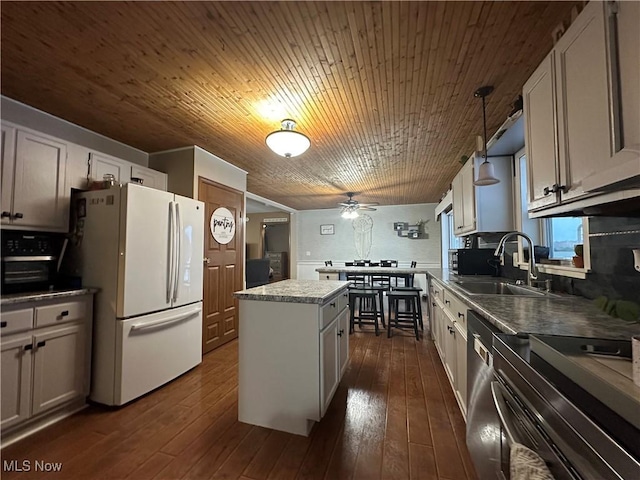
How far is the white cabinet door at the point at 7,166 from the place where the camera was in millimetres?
1909

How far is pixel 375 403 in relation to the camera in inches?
84.6

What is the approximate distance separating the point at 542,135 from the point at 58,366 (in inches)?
134

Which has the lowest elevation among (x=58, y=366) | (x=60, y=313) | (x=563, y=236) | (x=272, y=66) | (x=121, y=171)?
(x=58, y=366)

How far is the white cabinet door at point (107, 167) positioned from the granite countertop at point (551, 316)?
128 inches

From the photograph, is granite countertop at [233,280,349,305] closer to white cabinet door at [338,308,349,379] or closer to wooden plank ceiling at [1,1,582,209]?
white cabinet door at [338,308,349,379]

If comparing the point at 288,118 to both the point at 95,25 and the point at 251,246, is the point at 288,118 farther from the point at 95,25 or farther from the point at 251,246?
the point at 251,246

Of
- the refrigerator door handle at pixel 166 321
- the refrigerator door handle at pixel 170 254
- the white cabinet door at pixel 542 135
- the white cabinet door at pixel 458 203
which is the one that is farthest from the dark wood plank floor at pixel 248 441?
the white cabinet door at pixel 458 203

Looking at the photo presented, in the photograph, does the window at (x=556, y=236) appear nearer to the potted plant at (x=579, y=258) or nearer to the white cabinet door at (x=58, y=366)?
the potted plant at (x=579, y=258)

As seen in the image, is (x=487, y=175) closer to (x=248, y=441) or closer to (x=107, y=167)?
(x=248, y=441)

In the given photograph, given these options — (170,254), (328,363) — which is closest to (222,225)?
(170,254)

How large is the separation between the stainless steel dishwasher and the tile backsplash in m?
0.65

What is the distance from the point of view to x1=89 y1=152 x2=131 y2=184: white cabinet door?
2.47m

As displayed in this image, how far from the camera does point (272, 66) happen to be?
1722 mm

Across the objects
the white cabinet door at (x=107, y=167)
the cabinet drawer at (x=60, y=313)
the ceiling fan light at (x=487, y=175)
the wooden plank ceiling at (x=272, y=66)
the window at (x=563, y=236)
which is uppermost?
the wooden plank ceiling at (x=272, y=66)
